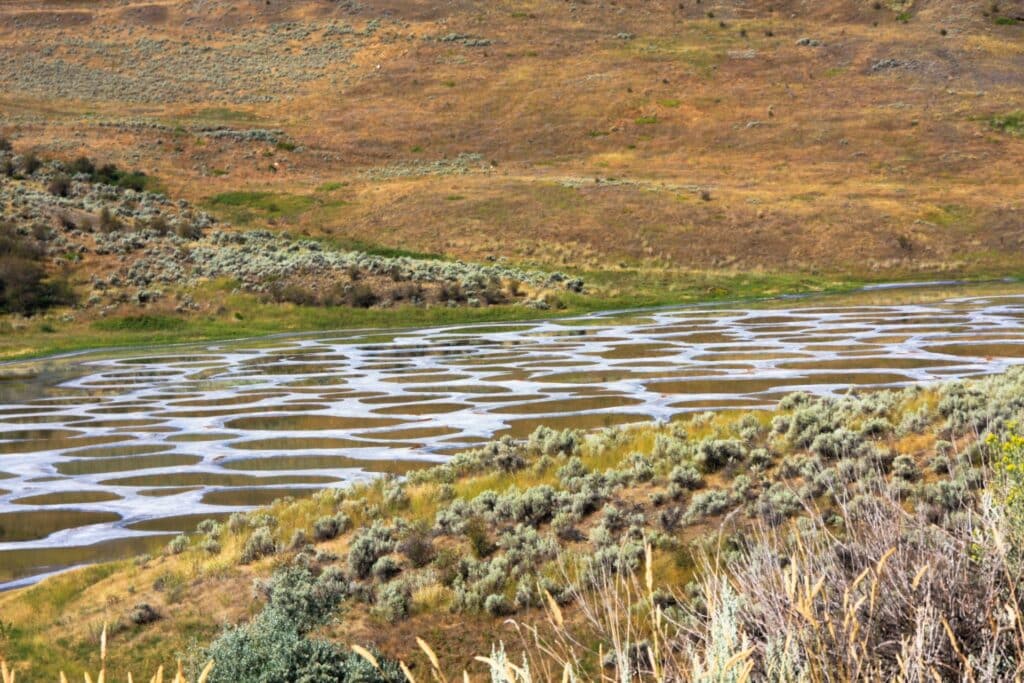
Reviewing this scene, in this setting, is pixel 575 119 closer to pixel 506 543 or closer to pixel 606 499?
pixel 606 499

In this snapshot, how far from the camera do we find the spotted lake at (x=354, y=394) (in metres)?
18.1

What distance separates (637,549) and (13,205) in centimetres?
4666

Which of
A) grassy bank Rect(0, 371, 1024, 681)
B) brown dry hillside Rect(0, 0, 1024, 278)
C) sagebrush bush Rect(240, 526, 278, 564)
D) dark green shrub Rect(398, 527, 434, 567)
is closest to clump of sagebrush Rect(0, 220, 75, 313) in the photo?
brown dry hillside Rect(0, 0, 1024, 278)

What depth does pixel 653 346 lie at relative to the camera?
33.9 meters

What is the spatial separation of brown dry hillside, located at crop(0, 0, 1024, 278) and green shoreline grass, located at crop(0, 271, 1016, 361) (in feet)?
22.9

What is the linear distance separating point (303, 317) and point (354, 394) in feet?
55.0

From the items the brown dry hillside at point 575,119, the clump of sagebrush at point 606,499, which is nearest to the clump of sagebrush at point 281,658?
the clump of sagebrush at point 606,499

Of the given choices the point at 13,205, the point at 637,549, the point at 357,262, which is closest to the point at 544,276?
the point at 357,262

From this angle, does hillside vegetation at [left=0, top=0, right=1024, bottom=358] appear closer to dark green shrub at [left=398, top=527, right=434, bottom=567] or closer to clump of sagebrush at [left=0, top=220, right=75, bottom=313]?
clump of sagebrush at [left=0, top=220, right=75, bottom=313]

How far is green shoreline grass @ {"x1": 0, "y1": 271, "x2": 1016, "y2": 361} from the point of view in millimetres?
39750

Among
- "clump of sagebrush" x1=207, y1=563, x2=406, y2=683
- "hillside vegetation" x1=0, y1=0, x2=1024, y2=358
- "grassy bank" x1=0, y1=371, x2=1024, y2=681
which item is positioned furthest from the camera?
"hillside vegetation" x1=0, y1=0, x2=1024, y2=358

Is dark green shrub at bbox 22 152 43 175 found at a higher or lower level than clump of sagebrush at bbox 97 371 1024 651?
higher

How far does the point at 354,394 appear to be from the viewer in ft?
89.1

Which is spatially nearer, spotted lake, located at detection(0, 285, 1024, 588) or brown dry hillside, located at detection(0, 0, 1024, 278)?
spotted lake, located at detection(0, 285, 1024, 588)
